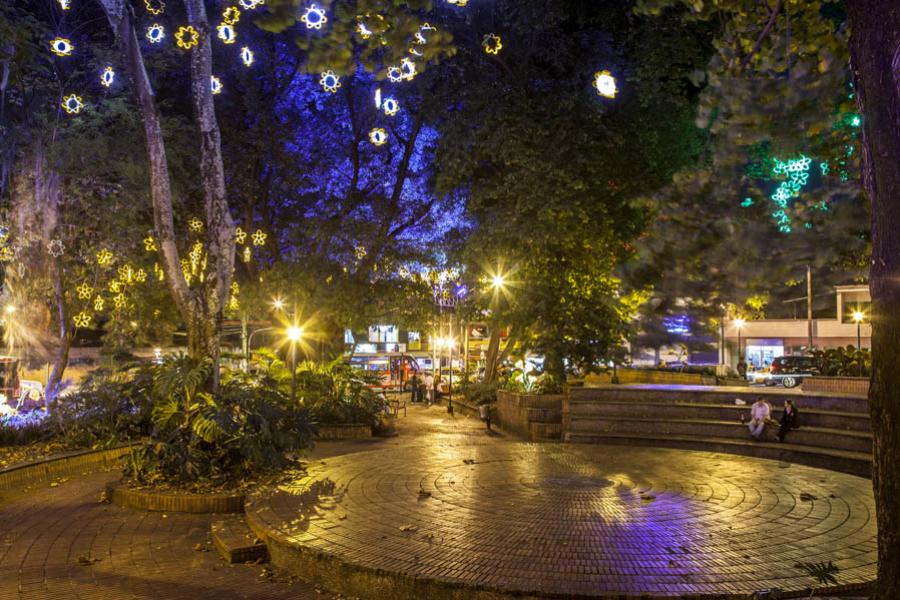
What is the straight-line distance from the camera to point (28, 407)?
14.4m

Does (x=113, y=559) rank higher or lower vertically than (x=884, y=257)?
lower

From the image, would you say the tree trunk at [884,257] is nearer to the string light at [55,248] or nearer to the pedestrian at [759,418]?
the pedestrian at [759,418]

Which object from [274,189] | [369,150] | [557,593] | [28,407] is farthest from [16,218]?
[557,593]

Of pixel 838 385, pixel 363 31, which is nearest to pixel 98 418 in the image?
pixel 363 31

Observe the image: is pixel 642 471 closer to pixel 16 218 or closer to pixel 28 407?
pixel 28 407

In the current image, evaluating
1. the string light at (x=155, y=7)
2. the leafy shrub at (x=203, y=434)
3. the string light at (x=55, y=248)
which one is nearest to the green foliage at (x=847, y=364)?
the leafy shrub at (x=203, y=434)

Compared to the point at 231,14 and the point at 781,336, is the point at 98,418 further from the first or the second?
the point at 781,336

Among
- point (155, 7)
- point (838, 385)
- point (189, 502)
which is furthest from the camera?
point (838, 385)

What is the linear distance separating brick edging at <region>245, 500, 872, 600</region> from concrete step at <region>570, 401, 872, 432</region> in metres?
7.72

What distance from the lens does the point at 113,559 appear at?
6.96 metres

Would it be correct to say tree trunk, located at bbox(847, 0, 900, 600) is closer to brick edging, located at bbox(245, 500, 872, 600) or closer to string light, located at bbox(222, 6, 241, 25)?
brick edging, located at bbox(245, 500, 872, 600)

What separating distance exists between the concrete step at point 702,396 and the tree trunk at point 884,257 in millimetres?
10085

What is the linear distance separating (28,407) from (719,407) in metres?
13.7

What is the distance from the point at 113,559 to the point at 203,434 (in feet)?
7.72
